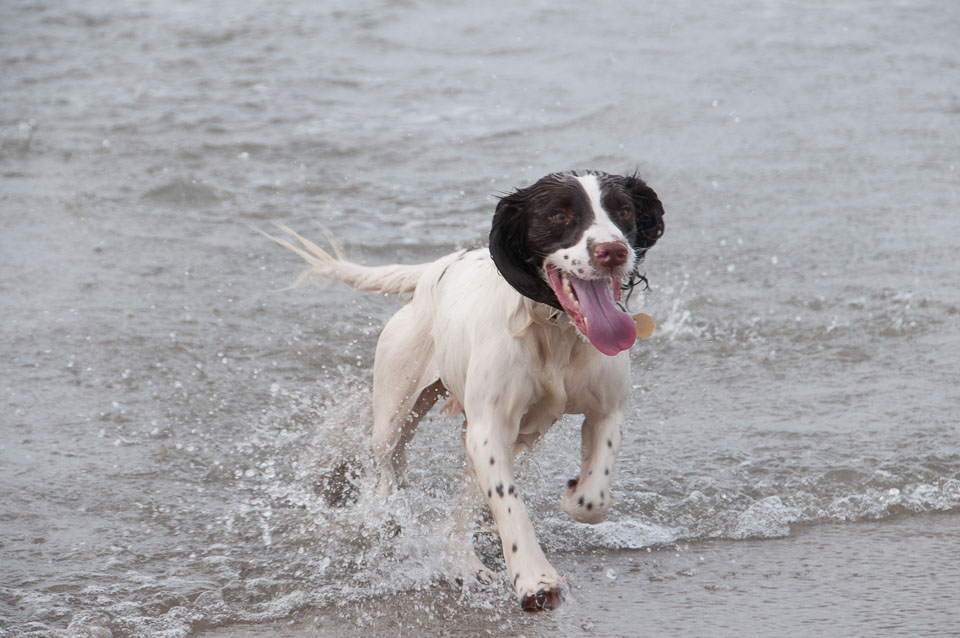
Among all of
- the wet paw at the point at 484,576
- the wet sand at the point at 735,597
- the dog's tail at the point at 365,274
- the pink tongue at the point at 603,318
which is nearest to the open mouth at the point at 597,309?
the pink tongue at the point at 603,318

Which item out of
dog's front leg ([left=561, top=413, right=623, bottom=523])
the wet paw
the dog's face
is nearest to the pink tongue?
the dog's face

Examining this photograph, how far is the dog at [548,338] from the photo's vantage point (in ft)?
11.4

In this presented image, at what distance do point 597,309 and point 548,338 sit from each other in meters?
0.27

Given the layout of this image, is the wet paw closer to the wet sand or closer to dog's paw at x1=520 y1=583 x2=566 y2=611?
the wet sand

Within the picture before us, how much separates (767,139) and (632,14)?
215 inches

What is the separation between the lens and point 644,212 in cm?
377

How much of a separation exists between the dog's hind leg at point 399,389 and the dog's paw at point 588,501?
90 cm

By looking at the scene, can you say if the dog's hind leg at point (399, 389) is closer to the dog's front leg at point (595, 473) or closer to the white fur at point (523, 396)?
the white fur at point (523, 396)

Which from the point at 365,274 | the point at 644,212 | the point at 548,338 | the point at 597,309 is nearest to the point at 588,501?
the point at 548,338

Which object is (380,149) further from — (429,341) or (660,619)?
(660,619)

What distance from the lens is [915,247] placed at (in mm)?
7773

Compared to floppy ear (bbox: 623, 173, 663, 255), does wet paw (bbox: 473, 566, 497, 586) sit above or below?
below

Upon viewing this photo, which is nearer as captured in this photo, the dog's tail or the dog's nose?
the dog's nose

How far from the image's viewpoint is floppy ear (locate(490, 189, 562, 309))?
3.63 metres
